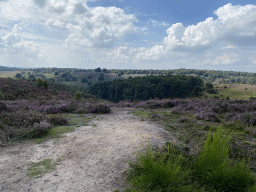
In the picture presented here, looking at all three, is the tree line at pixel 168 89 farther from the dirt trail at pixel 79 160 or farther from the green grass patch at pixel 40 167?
the green grass patch at pixel 40 167

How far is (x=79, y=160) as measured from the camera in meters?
5.07

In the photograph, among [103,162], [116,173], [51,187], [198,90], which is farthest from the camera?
[198,90]

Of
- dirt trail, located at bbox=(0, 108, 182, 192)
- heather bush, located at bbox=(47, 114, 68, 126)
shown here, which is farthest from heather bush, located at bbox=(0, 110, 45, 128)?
dirt trail, located at bbox=(0, 108, 182, 192)

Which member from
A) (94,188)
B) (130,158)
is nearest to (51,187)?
(94,188)

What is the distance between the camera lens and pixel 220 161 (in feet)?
12.2

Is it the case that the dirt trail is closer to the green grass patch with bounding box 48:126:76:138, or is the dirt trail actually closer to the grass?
the green grass patch with bounding box 48:126:76:138

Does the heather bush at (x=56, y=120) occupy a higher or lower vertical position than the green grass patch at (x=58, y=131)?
higher

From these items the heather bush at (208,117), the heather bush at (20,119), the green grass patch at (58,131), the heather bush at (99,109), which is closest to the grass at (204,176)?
the green grass patch at (58,131)

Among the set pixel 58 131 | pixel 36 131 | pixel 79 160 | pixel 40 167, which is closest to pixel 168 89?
pixel 58 131

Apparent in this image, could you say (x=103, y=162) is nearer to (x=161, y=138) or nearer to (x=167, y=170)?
(x=167, y=170)

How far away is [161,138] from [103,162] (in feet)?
10.8

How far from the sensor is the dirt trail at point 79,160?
3820 millimetres

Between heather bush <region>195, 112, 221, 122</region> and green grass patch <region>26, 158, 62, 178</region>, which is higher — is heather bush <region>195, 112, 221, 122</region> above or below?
below

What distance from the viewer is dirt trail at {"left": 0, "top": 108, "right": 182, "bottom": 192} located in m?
3.82
